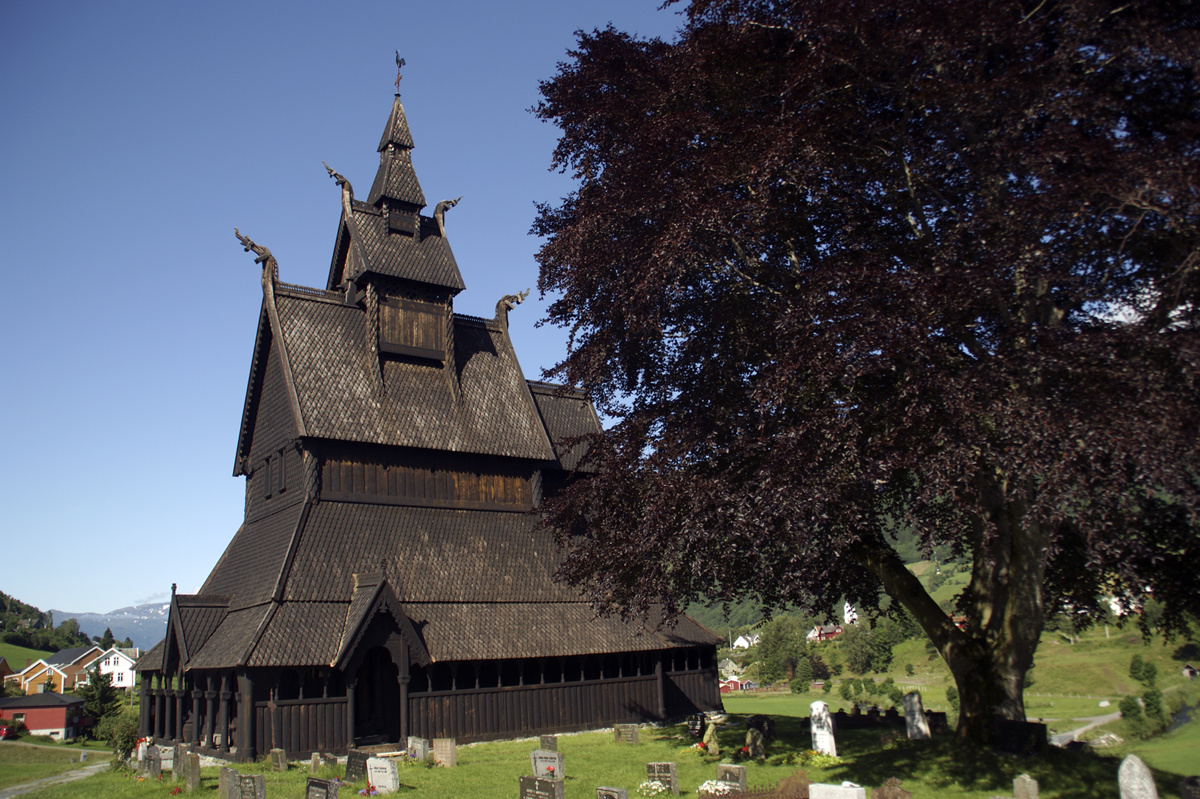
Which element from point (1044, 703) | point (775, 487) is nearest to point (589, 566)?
point (775, 487)

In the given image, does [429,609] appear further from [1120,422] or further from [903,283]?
[1120,422]

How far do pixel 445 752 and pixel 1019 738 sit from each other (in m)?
13.1

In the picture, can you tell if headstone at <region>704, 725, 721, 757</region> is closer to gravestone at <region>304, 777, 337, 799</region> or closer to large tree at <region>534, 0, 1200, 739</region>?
large tree at <region>534, 0, 1200, 739</region>

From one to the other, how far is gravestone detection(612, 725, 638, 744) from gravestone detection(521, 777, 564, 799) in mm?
9770

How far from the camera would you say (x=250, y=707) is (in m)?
22.1

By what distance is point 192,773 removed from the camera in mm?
18672

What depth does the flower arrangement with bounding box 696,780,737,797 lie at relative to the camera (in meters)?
14.6

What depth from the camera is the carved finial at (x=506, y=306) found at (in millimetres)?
36156

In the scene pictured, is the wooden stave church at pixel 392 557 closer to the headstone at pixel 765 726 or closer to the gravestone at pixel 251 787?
the headstone at pixel 765 726

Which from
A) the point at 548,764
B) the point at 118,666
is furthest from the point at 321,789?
the point at 118,666

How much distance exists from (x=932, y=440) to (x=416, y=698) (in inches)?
690

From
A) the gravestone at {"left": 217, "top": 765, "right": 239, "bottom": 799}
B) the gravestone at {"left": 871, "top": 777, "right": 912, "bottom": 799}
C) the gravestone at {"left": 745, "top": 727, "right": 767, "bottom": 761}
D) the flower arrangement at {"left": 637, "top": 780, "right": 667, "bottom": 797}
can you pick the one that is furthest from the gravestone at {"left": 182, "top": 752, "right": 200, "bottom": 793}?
the gravestone at {"left": 871, "top": 777, "right": 912, "bottom": 799}

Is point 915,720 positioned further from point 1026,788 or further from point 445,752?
point 445,752

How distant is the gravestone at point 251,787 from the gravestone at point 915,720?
46.6ft
